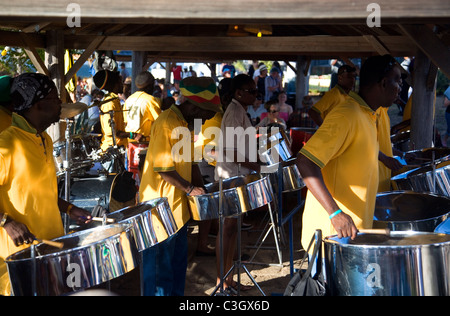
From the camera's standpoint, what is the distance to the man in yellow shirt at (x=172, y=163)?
2422 mm

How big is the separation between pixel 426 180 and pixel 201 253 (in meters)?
1.80

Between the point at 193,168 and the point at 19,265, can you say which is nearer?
the point at 19,265

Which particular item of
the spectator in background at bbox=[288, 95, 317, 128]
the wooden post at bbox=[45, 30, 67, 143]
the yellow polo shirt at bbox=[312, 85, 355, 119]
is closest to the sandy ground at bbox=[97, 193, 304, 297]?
the yellow polo shirt at bbox=[312, 85, 355, 119]

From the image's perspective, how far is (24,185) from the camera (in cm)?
177

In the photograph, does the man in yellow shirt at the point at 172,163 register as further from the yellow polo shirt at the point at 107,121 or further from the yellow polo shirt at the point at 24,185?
the yellow polo shirt at the point at 107,121

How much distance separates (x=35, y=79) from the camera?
1.83 m

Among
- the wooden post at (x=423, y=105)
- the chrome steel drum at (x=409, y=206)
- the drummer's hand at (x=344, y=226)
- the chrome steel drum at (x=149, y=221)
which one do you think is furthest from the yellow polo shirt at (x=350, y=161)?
the wooden post at (x=423, y=105)

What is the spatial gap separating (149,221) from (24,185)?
471 mm

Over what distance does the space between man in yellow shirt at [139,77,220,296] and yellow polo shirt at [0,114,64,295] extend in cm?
63

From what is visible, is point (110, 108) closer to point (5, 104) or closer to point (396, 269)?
point (5, 104)
